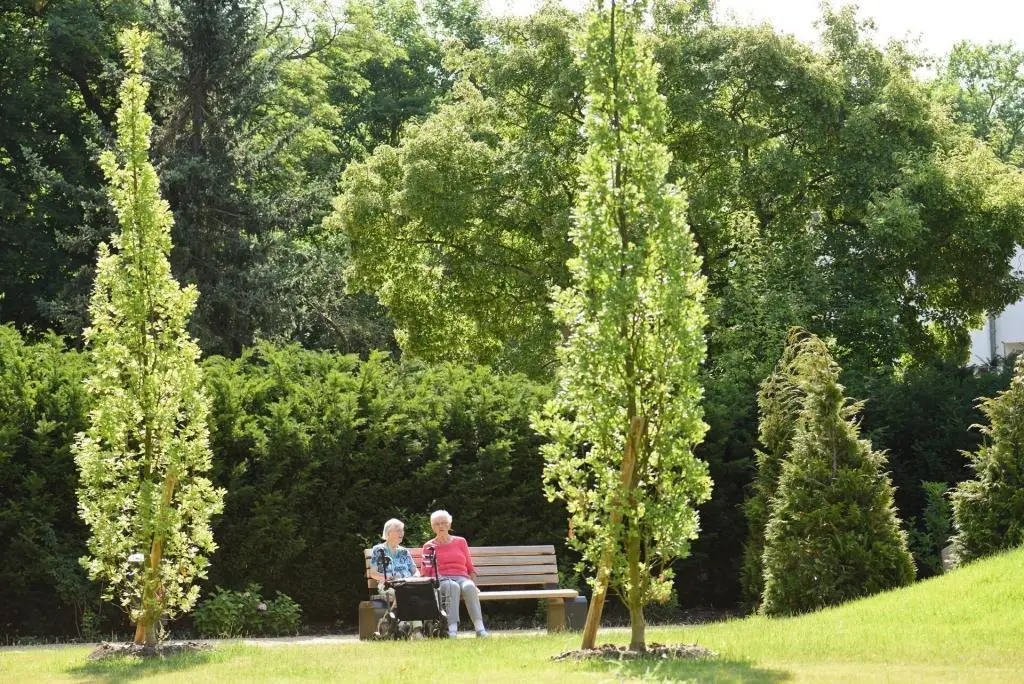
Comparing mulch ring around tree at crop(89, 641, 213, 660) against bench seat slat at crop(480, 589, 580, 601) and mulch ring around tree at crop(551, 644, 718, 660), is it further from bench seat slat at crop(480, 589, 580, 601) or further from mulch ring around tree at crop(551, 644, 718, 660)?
mulch ring around tree at crop(551, 644, 718, 660)

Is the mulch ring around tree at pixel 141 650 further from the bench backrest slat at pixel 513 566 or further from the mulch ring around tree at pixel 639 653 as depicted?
the mulch ring around tree at pixel 639 653

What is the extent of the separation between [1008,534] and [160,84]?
20256mm

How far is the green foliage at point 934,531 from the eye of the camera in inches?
640

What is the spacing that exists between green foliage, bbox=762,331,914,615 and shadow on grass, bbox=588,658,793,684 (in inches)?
151

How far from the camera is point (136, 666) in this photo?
1059 centimetres

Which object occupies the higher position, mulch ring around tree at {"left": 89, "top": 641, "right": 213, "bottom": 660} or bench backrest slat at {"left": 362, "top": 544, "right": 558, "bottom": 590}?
bench backrest slat at {"left": 362, "top": 544, "right": 558, "bottom": 590}

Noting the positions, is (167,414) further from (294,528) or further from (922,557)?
(922,557)

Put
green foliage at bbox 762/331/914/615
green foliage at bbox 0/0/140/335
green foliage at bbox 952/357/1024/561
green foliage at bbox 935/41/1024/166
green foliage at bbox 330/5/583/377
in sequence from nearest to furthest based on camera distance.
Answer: green foliage at bbox 762/331/914/615 < green foliage at bbox 952/357/1024/561 < green foliage at bbox 330/5/583/377 < green foliage at bbox 0/0/140/335 < green foliage at bbox 935/41/1024/166

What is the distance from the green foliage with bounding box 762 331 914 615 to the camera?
13141 mm

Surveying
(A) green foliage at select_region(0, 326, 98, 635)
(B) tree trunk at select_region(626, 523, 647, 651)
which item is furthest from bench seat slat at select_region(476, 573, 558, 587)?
(B) tree trunk at select_region(626, 523, 647, 651)

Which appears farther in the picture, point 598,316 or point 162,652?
point 162,652

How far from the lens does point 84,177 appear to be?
29500 millimetres

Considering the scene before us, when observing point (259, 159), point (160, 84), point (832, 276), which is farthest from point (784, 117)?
point (160, 84)

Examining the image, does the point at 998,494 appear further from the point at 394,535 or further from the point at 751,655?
the point at 394,535
